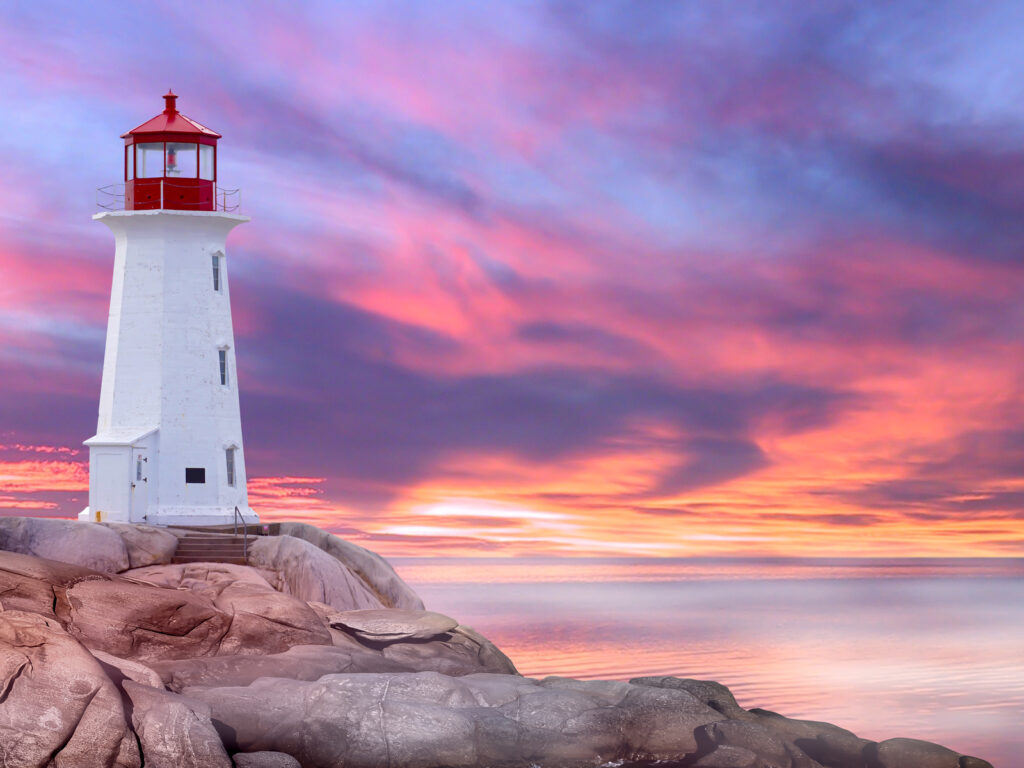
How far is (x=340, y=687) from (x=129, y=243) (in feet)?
51.6

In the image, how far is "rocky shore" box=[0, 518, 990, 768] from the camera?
14.7 meters

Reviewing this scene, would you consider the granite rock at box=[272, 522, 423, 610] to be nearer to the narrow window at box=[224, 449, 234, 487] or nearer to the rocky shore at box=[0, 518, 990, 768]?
the narrow window at box=[224, 449, 234, 487]

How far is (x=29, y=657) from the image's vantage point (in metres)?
15.2

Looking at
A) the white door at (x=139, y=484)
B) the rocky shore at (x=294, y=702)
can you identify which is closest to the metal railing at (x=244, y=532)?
the white door at (x=139, y=484)

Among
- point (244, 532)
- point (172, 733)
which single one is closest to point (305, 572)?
point (244, 532)

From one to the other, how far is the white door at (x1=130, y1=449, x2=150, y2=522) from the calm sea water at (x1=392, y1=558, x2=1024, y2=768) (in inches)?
486

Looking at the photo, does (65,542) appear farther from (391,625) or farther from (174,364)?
(391,625)

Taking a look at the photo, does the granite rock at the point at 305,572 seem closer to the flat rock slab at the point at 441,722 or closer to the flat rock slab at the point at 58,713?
the flat rock slab at the point at 441,722

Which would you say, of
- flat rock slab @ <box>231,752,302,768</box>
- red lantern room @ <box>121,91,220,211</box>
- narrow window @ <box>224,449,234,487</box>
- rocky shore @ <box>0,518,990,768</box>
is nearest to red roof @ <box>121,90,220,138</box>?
red lantern room @ <box>121,91,220,211</box>

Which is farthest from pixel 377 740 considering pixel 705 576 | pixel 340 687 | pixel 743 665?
pixel 705 576

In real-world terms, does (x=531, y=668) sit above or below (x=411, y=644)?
below

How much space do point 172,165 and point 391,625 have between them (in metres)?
14.3

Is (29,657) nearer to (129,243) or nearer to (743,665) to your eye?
(129,243)

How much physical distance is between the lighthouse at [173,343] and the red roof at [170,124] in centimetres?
5
